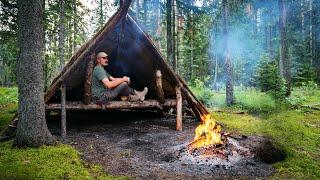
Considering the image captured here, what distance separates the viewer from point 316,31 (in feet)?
126

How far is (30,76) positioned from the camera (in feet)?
22.6

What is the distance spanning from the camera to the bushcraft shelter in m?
9.00

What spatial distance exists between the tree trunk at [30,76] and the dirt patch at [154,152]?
1203 millimetres

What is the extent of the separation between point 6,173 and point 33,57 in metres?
2.46

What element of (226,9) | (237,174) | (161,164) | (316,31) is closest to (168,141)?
(161,164)

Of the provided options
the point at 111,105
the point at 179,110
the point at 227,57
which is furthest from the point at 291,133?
the point at 227,57

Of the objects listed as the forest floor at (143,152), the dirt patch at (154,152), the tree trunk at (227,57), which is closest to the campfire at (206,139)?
the dirt patch at (154,152)

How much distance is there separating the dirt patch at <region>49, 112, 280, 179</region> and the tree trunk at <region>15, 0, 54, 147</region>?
1203 mm

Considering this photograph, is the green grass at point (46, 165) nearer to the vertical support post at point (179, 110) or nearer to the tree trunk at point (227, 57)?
the vertical support post at point (179, 110)

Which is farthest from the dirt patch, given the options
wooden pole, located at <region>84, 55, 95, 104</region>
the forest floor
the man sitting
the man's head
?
the man's head

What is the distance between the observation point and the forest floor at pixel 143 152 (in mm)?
6094

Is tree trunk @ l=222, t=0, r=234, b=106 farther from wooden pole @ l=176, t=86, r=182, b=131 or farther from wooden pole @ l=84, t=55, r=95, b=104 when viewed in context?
wooden pole @ l=84, t=55, r=95, b=104

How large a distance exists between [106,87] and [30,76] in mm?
2968

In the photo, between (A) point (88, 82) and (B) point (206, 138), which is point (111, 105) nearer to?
(A) point (88, 82)
